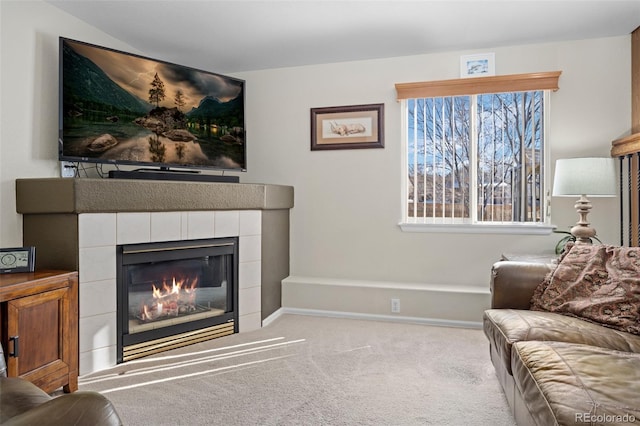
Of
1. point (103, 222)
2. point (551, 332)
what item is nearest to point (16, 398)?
point (103, 222)

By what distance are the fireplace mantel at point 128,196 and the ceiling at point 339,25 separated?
3.88ft

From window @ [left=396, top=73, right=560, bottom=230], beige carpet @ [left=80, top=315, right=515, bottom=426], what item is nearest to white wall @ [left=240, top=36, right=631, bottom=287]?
window @ [left=396, top=73, right=560, bottom=230]

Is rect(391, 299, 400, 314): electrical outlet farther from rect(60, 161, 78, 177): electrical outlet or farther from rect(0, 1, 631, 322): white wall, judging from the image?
rect(60, 161, 78, 177): electrical outlet

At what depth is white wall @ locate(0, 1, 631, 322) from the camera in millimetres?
2578

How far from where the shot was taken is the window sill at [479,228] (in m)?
3.27

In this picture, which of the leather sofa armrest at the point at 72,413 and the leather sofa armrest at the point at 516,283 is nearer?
the leather sofa armrest at the point at 72,413

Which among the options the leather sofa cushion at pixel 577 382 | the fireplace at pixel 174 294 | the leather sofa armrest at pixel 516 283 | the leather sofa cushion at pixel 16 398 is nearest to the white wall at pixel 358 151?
the fireplace at pixel 174 294

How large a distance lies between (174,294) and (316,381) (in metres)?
1.29

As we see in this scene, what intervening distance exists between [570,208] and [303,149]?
2.33 metres

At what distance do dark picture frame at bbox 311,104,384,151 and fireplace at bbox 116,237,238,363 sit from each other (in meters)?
1.30

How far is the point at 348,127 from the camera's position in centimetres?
371

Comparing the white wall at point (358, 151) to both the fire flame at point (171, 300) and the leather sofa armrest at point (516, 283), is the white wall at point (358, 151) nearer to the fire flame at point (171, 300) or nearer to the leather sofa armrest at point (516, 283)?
the fire flame at point (171, 300)

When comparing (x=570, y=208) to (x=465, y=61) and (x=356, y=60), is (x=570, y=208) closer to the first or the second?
(x=465, y=61)

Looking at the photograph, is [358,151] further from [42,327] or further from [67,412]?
[67,412]
